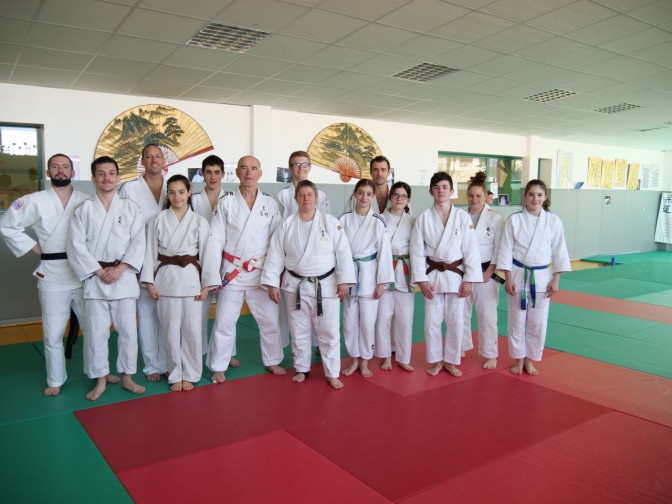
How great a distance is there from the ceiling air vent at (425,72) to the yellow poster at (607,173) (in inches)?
343

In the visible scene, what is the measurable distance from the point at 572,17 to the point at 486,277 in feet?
6.91

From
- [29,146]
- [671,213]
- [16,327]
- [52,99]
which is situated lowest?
[16,327]

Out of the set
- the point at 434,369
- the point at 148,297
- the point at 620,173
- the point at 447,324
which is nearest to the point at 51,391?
the point at 148,297

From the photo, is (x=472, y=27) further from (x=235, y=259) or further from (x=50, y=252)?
(x=50, y=252)

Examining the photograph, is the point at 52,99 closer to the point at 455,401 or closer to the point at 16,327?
the point at 16,327

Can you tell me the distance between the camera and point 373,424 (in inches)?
115

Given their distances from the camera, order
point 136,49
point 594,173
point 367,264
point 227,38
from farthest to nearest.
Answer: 1. point 594,173
2. point 136,49
3. point 227,38
4. point 367,264

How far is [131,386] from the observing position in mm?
3393

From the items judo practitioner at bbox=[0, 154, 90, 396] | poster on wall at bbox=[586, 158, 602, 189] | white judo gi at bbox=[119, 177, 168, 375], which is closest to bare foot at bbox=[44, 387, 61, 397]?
judo practitioner at bbox=[0, 154, 90, 396]

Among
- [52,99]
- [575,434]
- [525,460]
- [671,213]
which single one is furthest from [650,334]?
[671,213]

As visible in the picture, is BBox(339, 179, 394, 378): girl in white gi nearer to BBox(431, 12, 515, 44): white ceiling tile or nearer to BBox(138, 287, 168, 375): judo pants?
BBox(138, 287, 168, 375): judo pants

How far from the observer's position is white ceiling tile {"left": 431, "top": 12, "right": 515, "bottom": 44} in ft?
13.1

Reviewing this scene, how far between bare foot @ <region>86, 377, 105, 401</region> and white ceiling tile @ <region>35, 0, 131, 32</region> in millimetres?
2515

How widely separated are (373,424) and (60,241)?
2.27m
